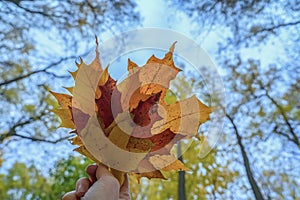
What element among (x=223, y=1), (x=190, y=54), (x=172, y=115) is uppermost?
(x=223, y=1)

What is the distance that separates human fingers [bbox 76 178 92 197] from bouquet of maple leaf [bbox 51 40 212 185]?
0.03 m

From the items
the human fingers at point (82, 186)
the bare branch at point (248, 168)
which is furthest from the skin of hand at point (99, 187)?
the bare branch at point (248, 168)

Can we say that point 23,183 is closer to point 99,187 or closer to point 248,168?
point 248,168

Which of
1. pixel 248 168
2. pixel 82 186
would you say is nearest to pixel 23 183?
pixel 248 168

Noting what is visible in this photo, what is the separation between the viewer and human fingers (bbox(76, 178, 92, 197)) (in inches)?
17.7

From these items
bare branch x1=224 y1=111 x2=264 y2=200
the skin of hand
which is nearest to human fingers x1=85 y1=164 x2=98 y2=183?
the skin of hand

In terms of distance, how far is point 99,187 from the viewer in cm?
42

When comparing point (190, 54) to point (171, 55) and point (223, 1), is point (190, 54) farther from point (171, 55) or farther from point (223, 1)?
point (223, 1)

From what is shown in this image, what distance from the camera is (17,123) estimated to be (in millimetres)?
4207

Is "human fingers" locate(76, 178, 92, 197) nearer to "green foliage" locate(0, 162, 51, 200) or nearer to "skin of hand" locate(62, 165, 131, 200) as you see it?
"skin of hand" locate(62, 165, 131, 200)

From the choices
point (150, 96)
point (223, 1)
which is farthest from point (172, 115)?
point (223, 1)

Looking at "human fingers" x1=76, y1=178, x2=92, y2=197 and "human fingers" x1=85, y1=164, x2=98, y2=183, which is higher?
"human fingers" x1=85, y1=164, x2=98, y2=183

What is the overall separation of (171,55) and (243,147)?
4.35 metres

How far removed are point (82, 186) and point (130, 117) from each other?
0.12 m
